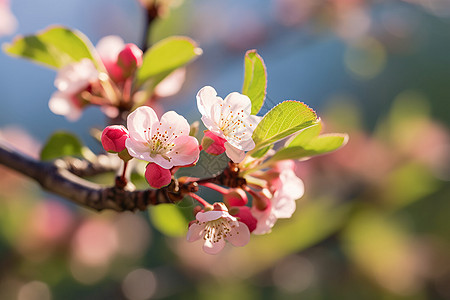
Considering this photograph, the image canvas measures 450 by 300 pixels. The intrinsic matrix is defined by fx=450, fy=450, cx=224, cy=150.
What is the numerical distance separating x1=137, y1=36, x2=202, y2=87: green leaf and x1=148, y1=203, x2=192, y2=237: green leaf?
0.23 metres

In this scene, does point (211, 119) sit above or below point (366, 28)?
below

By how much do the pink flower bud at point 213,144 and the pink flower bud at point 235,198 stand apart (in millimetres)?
72

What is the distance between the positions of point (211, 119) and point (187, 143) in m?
0.04

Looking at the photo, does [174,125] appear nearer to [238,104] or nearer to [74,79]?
[238,104]

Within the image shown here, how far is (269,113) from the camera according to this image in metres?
0.51

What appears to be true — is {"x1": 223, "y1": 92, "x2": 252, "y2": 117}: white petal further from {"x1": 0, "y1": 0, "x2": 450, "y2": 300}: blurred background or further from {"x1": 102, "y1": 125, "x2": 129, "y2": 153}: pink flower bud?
{"x1": 0, "y1": 0, "x2": 450, "y2": 300}: blurred background

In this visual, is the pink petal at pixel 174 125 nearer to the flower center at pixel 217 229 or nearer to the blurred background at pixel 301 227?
the flower center at pixel 217 229

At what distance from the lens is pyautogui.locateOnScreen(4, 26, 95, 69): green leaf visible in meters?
0.77

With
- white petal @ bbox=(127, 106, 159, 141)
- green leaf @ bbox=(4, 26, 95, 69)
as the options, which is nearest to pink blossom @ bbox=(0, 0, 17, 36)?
green leaf @ bbox=(4, 26, 95, 69)

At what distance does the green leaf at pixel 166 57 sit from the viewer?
A: 72 centimetres

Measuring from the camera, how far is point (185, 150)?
1.76 feet

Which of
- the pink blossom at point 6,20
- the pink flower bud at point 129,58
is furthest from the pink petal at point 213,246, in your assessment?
the pink blossom at point 6,20

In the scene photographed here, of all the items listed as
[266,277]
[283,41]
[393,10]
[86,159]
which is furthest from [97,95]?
[393,10]

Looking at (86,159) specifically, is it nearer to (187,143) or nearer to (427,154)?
(187,143)
